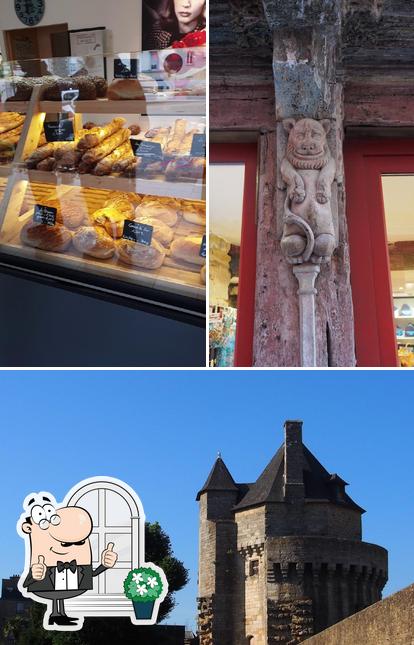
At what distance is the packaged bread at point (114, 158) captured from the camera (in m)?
4.44

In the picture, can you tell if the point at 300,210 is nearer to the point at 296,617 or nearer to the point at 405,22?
the point at 405,22

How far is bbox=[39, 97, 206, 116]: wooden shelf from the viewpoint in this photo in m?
4.19

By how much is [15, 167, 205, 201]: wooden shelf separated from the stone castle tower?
53.5 inches

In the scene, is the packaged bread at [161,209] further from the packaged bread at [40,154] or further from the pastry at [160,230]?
the packaged bread at [40,154]

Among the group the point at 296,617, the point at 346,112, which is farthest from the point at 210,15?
the point at 296,617

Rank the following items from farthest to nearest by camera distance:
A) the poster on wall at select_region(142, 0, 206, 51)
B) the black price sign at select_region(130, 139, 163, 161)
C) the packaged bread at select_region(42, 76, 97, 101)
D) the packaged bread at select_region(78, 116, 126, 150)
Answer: the packaged bread at select_region(42, 76, 97, 101) → the packaged bread at select_region(78, 116, 126, 150) → the black price sign at select_region(130, 139, 163, 161) → the poster on wall at select_region(142, 0, 206, 51)

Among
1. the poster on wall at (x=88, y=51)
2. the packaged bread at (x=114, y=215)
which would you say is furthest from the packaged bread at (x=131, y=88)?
the packaged bread at (x=114, y=215)

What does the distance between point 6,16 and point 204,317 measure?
6.87 feet

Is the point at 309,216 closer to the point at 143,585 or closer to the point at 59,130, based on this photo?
the point at 59,130

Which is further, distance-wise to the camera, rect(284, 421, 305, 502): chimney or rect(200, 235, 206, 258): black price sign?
rect(284, 421, 305, 502): chimney

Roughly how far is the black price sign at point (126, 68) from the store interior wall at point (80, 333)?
122cm

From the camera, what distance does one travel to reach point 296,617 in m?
7.12

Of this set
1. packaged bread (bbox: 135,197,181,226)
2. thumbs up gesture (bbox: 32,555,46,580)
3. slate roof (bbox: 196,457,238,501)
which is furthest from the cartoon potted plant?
packaged bread (bbox: 135,197,181,226)

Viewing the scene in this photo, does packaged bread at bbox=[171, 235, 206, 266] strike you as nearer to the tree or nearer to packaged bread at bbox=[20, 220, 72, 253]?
packaged bread at bbox=[20, 220, 72, 253]
